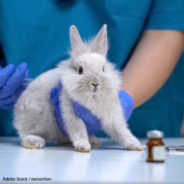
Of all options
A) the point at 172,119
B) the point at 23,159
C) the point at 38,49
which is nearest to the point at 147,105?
the point at 172,119

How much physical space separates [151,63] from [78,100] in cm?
55

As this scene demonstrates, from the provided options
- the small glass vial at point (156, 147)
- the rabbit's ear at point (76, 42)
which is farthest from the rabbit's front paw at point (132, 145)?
the rabbit's ear at point (76, 42)

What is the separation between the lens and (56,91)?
1182 millimetres

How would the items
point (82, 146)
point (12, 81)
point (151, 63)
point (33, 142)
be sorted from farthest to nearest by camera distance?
point (151, 63) < point (12, 81) < point (33, 142) < point (82, 146)

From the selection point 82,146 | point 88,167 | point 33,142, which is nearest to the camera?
point 88,167

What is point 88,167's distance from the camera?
31.1 inches

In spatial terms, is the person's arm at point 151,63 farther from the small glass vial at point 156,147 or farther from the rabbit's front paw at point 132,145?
the small glass vial at point 156,147

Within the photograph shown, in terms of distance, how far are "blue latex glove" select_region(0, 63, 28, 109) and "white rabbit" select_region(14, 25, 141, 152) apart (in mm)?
95

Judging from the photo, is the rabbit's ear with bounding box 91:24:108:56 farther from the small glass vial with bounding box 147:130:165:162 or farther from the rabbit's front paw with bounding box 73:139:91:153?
the small glass vial with bounding box 147:130:165:162

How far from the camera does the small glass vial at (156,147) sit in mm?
821

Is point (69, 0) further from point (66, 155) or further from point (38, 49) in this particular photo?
point (66, 155)

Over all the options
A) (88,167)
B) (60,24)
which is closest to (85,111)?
(88,167)

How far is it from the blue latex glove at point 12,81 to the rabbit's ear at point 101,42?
333mm

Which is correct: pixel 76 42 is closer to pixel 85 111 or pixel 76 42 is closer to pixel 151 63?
pixel 85 111
